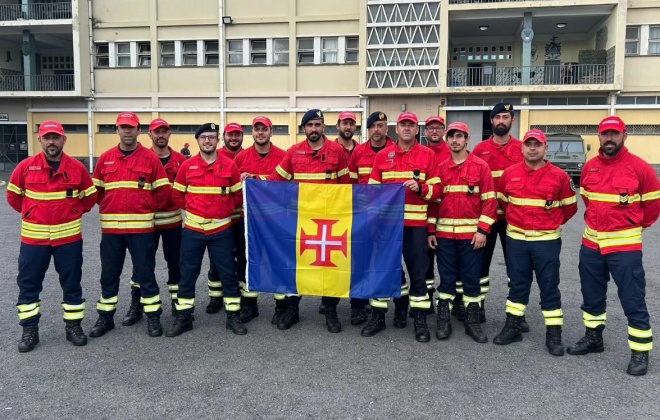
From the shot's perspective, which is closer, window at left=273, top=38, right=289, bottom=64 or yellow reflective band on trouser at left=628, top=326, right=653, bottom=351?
yellow reflective band on trouser at left=628, top=326, right=653, bottom=351

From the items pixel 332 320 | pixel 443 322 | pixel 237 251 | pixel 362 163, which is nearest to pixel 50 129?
pixel 237 251

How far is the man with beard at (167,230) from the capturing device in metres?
6.09

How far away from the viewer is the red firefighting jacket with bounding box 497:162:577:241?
17.0 feet

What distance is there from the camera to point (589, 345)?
16.7 ft

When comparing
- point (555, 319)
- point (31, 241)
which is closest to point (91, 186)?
point (31, 241)

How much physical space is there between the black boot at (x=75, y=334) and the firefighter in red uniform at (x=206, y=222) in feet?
2.68

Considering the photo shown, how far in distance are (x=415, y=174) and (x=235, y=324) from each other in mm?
2466

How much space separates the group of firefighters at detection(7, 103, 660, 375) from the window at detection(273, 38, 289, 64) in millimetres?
24320

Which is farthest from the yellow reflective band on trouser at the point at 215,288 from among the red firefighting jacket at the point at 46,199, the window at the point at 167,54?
the window at the point at 167,54

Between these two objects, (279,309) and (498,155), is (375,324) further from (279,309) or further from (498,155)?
(498,155)

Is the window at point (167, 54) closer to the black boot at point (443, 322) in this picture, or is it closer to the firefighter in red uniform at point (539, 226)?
the black boot at point (443, 322)

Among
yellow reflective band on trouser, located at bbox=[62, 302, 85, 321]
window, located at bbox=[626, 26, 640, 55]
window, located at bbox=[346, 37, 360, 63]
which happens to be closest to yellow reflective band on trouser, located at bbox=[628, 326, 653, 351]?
yellow reflective band on trouser, located at bbox=[62, 302, 85, 321]

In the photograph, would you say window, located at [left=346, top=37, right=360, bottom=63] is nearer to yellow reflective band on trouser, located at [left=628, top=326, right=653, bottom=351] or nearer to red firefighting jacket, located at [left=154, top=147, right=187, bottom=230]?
red firefighting jacket, located at [left=154, top=147, right=187, bottom=230]

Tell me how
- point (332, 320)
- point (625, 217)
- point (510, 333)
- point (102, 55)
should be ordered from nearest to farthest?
point (625, 217) < point (510, 333) < point (332, 320) < point (102, 55)
